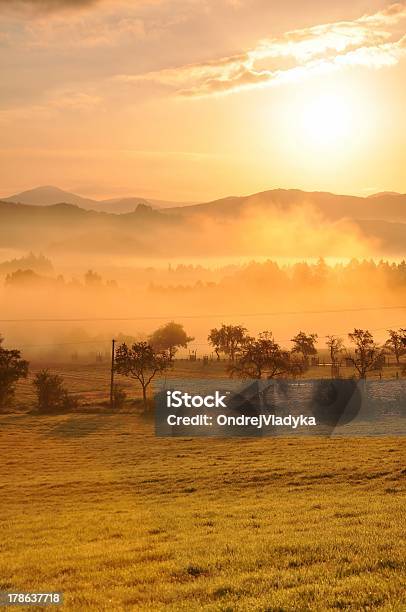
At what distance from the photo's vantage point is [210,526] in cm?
2764

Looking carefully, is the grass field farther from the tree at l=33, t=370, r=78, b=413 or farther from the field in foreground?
the field in foreground

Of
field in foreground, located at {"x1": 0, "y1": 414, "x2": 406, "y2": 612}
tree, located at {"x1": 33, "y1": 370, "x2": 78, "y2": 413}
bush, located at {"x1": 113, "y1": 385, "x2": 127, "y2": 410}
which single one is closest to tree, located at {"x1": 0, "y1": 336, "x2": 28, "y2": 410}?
tree, located at {"x1": 33, "y1": 370, "x2": 78, "y2": 413}

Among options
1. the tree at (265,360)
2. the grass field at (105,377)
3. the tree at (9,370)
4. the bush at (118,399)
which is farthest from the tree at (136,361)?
the tree at (9,370)

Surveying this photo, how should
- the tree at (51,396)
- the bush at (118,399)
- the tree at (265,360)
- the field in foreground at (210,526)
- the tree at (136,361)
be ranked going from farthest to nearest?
the tree at (136,361), the tree at (265,360), the bush at (118,399), the tree at (51,396), the field in foreground at (210,526)

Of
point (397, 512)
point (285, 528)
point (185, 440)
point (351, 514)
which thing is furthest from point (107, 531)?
point (185, 440)

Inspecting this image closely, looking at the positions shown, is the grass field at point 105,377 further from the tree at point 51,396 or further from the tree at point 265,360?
the tree at point 265,360

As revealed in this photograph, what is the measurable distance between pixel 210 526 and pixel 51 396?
3165 inches

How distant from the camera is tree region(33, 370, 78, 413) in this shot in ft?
338

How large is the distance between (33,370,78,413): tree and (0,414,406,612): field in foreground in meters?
40.0

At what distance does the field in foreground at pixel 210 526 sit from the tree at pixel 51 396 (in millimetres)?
39955

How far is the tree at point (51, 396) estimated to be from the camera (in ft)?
338

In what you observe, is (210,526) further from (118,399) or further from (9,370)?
(118,399)

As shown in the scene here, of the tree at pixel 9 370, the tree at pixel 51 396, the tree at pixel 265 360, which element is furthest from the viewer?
the tree at pixel 265 360

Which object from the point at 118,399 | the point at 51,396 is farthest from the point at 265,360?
the point at 51,396
